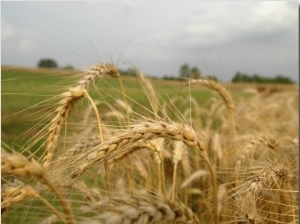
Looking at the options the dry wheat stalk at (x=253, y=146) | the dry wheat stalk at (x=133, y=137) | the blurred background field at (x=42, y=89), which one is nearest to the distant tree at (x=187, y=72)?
the blurred background field at (x=42, y=89)

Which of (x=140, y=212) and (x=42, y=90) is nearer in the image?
(x=140, y=212)

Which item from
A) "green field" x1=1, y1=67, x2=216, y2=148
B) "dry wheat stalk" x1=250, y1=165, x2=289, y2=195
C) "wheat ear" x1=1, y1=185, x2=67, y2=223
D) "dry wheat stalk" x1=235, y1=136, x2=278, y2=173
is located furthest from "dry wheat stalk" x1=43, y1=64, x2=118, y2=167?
"dry wheat stalk" x1=235, y1=136, x2=278, y2=173

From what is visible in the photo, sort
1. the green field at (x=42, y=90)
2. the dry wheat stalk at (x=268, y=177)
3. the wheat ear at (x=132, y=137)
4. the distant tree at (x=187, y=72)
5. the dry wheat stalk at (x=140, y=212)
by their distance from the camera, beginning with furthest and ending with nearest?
the distant tree at (x=187, y=72) → the green field at (x=42, y=90) → the dry wheat stalk at (x=268, y=177) → the wheat ear at (x=132, y=137) → the dry wheat stalk at (x=140, y=212)

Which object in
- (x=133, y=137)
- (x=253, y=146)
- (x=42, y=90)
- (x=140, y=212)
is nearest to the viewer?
(x=140, y=212)

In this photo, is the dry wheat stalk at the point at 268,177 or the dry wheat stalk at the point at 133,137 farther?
the dry wheat stalk at the point at 268,177

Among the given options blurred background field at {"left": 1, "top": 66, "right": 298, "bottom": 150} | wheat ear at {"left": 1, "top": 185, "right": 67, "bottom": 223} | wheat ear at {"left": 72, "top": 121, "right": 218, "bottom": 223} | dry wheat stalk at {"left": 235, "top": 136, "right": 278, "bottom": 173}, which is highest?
blurred background field at {"left": 1, "top": 66, "right": 298, "bottom": 150}

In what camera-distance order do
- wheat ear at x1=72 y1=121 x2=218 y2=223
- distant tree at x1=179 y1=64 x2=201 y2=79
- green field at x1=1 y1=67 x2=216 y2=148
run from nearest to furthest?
wheat ear at x1=72 y1=121 x2=218 y2=223, green field at x1=1 y1=67 x2=216 y2=148, distant tree at x1=179 y1=64 x2=201 y2=79

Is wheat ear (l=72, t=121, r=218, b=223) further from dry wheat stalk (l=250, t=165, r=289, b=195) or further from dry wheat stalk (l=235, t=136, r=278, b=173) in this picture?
dry wheat stalk (l=235, t=136, r=278, b=173)

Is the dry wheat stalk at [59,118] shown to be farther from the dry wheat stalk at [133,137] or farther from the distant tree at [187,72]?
the distant tree at [187,72]

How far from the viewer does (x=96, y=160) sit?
1.24 metres

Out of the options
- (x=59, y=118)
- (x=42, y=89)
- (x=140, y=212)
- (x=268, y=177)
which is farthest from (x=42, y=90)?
(x=268, y=177)

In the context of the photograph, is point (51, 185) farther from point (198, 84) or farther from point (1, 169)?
point (198, 84)

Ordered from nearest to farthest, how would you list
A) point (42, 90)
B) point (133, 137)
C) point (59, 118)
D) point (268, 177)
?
1. point (133, 137)
2. point (268, 177)
3. point (59, 118)
4. point (42, 90)

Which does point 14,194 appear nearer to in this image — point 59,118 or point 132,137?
point 132,137
